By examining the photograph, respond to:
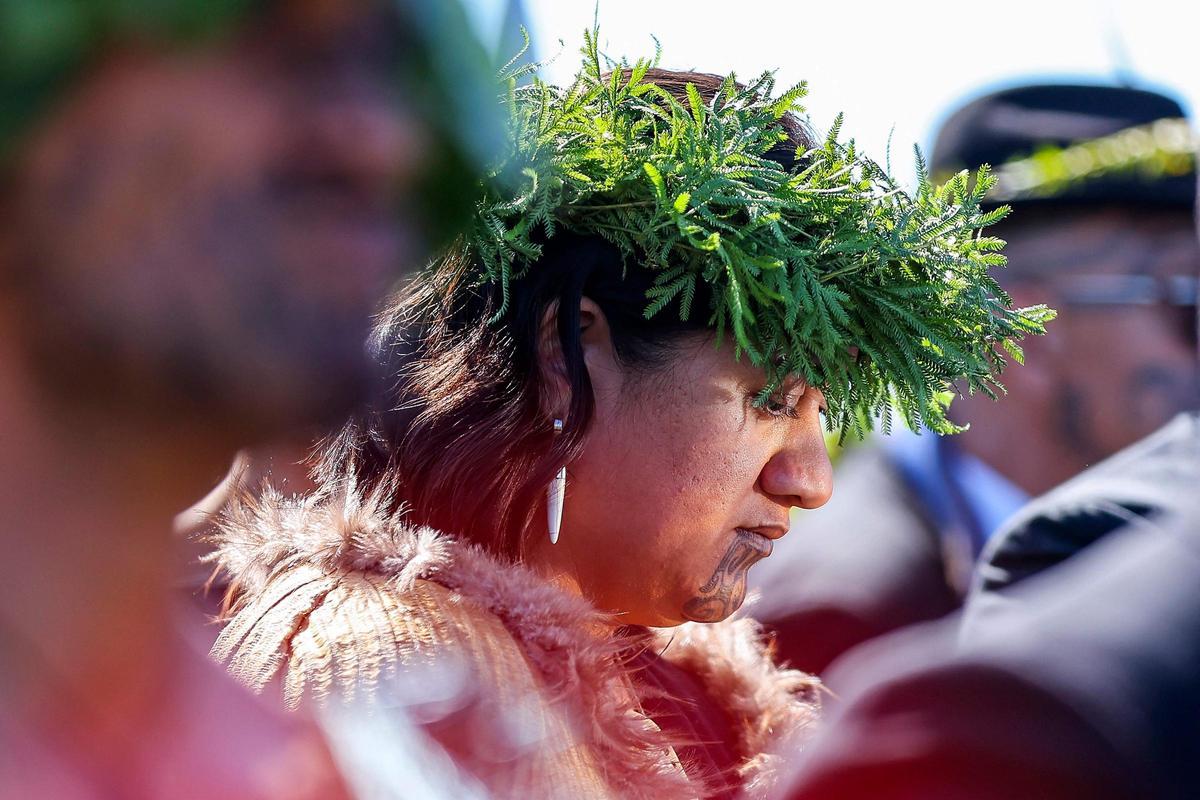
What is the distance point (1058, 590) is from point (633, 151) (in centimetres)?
137

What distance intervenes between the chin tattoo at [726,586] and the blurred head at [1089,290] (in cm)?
226

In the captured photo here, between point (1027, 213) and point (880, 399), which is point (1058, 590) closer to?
point (880, 399)

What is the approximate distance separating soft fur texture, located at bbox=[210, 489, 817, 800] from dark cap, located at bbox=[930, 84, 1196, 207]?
113 inches

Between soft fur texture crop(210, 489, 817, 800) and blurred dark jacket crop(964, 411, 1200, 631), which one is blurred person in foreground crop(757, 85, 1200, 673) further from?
soft fur texture crop(210, 489, 817, 800)

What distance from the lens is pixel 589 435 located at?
2.18 meters

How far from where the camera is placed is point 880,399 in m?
2.46

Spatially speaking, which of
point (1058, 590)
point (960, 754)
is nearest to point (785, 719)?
point (1058, 590)

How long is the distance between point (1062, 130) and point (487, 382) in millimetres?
2927

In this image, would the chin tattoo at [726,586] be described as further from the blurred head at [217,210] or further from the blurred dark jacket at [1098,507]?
the blurred head at [217,210]

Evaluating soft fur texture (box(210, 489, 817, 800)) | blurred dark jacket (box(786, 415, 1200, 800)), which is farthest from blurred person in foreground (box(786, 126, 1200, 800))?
Answer: soft fur texture (box(210, 489, 817, 800))

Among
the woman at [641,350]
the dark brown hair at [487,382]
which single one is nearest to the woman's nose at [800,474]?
the woman at [641,350]

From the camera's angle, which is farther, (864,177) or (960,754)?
(864,177)

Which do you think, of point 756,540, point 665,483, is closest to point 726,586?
point 756,540

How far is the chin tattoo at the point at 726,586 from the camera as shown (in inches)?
88.0
